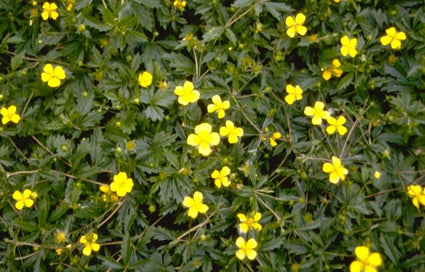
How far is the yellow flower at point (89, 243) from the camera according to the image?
2.04 meters

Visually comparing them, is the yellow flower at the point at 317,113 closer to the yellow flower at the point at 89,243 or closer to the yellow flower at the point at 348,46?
the yellow flower at the point at 348,46

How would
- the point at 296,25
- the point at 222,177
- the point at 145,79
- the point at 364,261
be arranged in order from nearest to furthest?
the point at 364,261 → the point at 222,177 → the point at 145,79 → the point at 296,25

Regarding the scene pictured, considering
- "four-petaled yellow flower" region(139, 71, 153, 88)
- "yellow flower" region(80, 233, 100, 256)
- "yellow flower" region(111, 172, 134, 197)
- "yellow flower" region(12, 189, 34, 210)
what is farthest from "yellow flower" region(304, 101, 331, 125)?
"yellow flower" region(12, 189, 34, 210)

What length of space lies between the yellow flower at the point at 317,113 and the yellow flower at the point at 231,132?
15.5 inches

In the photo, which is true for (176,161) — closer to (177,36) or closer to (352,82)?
(177,36)

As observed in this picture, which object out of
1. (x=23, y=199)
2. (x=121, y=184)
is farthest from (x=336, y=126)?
(x=23, y=199)

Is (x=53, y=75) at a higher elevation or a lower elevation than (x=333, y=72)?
higher

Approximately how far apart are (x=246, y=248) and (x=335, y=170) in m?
0.61

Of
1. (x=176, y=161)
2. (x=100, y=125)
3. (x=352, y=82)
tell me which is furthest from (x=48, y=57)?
(x=352, y=82)

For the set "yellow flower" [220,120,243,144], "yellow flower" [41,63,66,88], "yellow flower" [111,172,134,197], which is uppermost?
"yellow flower" [41,63,66,88]

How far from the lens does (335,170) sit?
2.06 m

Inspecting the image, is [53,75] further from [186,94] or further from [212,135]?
[212,135]

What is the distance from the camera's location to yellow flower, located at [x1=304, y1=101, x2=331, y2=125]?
2.19m

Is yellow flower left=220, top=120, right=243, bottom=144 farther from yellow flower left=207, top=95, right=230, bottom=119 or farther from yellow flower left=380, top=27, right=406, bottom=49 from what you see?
yellow flower left=380, top=27, right=406, bottom=49
